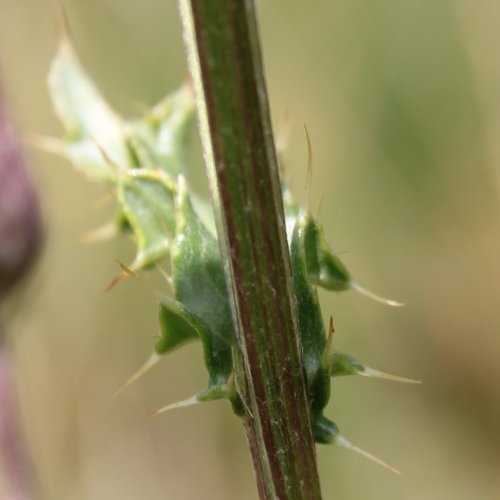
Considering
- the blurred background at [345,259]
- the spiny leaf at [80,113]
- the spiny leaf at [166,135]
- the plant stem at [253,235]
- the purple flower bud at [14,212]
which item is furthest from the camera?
the blurred background at [345,259]

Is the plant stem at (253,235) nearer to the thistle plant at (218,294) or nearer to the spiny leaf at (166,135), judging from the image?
the thistle plant at (218,294)

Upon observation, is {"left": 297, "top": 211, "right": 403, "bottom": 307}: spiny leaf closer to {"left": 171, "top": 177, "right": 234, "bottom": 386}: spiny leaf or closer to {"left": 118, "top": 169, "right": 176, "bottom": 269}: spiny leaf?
{"left": 171, "top": 177, "right": 234, "bottom": 386}: spiny leaf

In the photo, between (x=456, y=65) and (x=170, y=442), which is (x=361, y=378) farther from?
(x=456, y=65)

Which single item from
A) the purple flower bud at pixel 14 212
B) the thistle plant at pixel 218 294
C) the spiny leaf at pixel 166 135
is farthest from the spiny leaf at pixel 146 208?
the purple flower bud at pixel 14 212

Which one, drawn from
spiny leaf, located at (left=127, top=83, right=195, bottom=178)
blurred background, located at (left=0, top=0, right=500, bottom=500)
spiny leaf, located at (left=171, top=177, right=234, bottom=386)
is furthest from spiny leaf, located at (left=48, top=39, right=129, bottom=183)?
blurred background, located at (left=0, top=0, right=500, bottom=500)

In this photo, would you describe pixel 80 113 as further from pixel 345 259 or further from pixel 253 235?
pixel 345 259

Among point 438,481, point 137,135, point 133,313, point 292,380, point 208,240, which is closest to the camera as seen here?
point 292,380

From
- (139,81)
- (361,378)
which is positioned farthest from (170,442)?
(139,81)

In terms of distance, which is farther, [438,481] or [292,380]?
[438,481]
